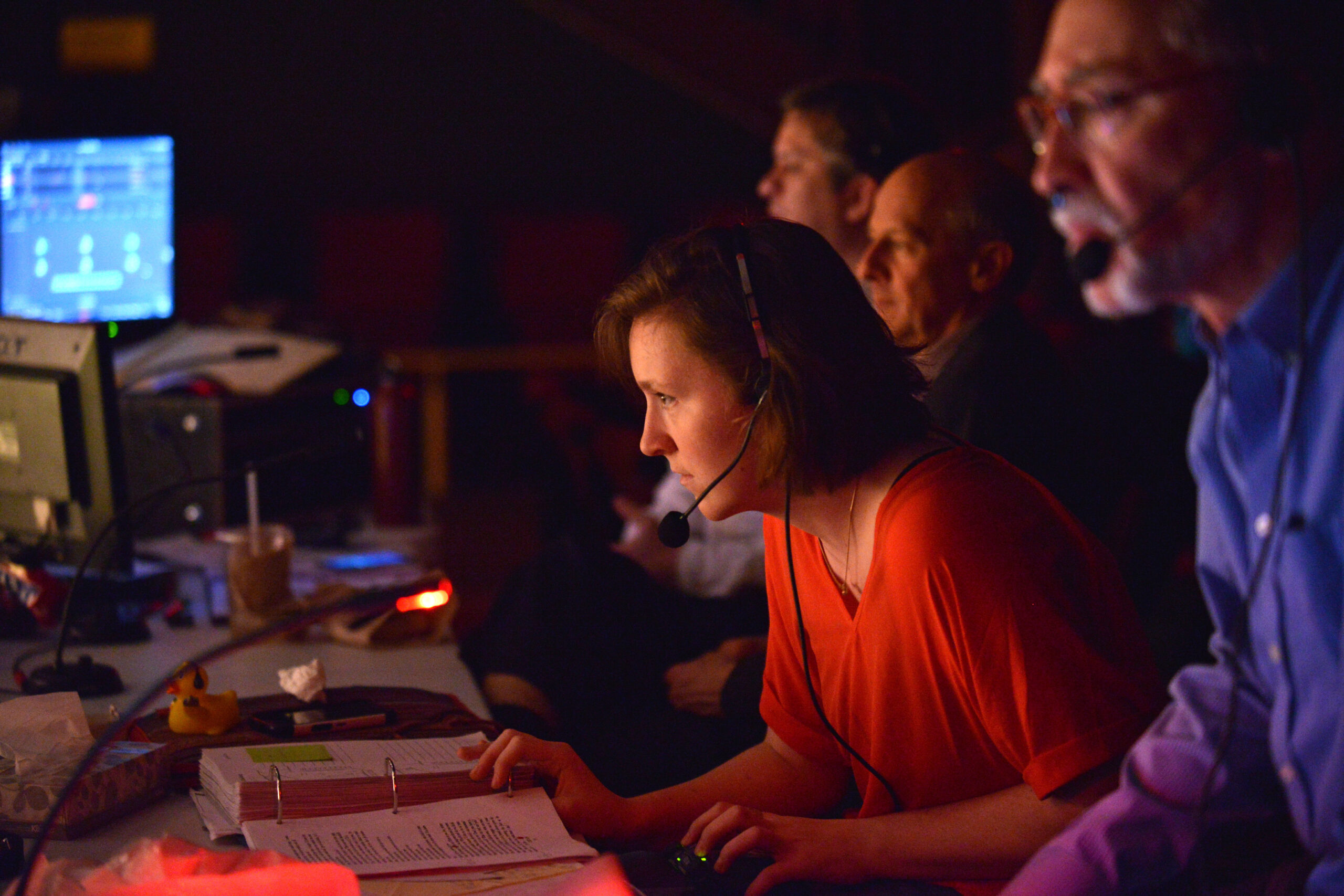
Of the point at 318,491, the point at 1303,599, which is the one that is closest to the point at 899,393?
the point at 1303,599

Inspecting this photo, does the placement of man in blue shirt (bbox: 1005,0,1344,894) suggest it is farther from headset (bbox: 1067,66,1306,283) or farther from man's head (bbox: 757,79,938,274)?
man's head (bbox: 757,79,938,274)

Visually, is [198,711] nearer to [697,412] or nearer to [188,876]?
[188,876]

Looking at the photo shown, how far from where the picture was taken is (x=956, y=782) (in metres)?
1.21

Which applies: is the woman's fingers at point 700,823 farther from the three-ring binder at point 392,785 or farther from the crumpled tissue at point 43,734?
the crumpled tissue at point 43,734

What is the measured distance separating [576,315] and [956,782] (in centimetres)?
499

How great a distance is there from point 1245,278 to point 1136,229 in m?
0.09

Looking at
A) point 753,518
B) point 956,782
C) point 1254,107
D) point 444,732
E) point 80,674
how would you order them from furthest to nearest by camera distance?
point 753,518, point 80,674, point 444,732, point 956,782, point 1254,107

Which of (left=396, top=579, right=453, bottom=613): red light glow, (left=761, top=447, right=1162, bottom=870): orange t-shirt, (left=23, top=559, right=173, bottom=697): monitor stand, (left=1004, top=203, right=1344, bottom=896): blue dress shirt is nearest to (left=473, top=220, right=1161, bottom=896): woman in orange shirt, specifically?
(left=761, top=447, right=1162, bottom=870): orange t-shirt

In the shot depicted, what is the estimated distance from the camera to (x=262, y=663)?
1684 millimetres

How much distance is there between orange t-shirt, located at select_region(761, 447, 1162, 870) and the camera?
1084 millimetres

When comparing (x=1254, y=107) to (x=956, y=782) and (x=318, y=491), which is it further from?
(x=318, y=491)

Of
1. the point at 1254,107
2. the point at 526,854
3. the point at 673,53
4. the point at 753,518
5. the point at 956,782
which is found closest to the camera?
the point at 1254,107

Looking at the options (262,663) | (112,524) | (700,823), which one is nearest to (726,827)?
(700,823)

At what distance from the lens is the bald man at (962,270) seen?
190 centimetres
